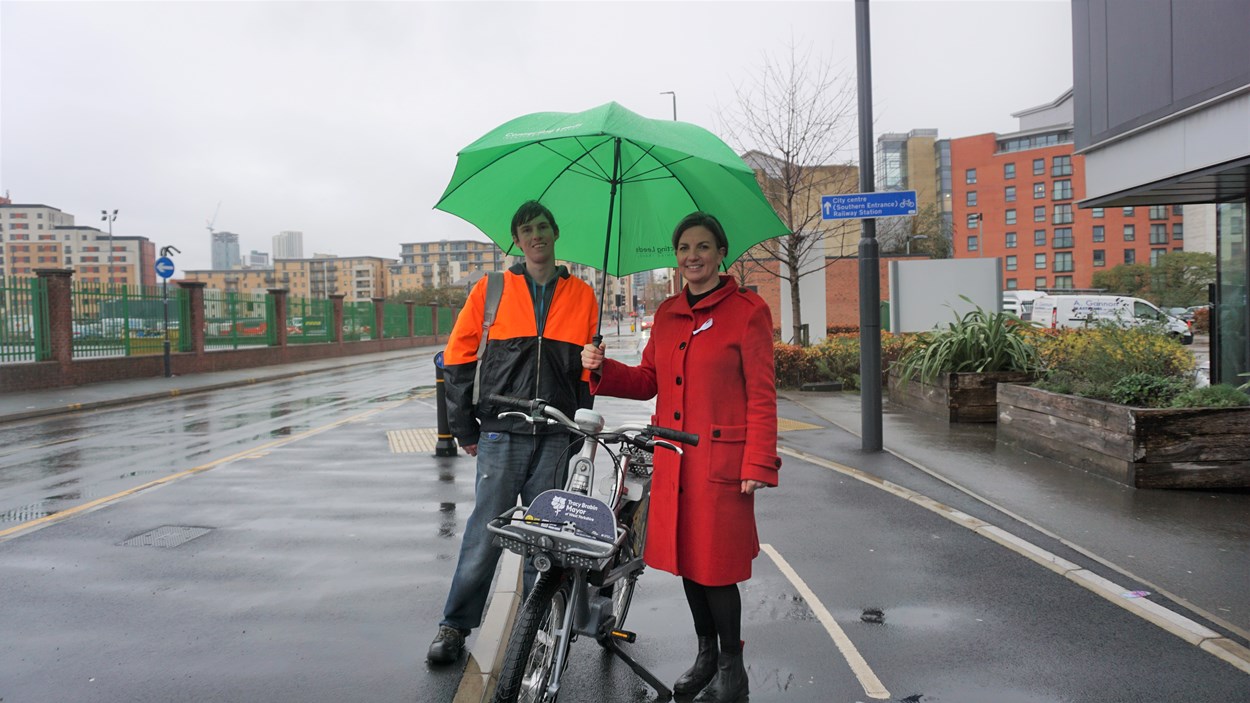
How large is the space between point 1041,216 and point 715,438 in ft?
340

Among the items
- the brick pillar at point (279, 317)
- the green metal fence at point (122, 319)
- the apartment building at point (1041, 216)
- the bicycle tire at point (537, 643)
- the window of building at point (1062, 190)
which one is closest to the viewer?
the bicycle tire at point (537, 643)

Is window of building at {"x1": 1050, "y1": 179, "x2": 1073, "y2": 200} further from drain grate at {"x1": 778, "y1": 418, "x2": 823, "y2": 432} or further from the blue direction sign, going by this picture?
the blue direction sign

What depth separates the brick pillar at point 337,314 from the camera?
125 ft

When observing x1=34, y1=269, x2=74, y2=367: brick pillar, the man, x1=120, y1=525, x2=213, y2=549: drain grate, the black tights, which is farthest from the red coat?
x1=34, y1=269, x2=74, y2=367: brick pillar

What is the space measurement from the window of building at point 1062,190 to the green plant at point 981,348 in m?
92.6

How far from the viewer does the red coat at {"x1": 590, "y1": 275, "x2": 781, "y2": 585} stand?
3229 millimetres

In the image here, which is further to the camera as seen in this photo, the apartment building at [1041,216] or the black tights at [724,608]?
the apartment building at [1041,216]

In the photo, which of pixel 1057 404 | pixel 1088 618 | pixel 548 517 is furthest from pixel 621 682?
pixel 1057 404

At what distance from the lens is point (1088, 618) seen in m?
4.31

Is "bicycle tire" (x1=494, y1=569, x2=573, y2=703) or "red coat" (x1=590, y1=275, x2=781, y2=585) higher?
"red coat" (x1=590, y1=275, x2=781, y2=585)

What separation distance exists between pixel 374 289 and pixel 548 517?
187018 millimetres

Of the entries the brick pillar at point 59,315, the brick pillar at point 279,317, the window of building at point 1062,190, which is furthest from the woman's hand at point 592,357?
the window of building at point 1062,190

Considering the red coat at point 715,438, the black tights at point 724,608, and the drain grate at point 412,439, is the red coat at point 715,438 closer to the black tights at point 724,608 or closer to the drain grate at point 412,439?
the black tights at point 724,608

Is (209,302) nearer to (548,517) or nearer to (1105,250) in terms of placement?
(548,517)
